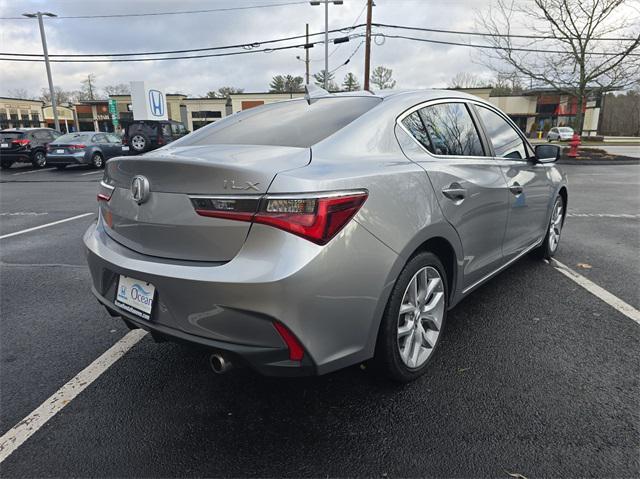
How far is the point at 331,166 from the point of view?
77.9 inches

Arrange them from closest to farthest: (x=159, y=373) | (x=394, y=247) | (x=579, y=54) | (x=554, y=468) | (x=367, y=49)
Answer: (x=554, y=468)
(x=394, y=247)
(x=159, y=373)
(x=579, y=54)
(x=367, y=49)

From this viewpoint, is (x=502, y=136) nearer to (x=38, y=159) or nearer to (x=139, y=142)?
(x=139, y=142)

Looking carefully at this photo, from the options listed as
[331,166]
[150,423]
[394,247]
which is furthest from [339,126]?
[150,423]

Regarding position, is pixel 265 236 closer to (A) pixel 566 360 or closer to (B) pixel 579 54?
(A) pixel 566 360

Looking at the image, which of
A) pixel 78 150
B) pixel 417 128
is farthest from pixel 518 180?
pixel 78 150

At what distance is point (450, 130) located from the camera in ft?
9.51

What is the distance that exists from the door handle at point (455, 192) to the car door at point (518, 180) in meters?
0.76

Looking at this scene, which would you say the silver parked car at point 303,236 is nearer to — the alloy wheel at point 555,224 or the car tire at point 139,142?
the alloy wheel at point 555,224

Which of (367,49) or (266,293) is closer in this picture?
(266,293)

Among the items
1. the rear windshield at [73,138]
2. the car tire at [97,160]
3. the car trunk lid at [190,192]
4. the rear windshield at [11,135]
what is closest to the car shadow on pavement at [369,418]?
the car trunk lid at [190,192]

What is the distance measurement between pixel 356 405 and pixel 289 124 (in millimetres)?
1599

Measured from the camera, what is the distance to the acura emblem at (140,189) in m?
2.08

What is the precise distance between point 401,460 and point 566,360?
1.38 m

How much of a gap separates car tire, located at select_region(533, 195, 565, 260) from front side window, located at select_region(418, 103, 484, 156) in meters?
1.79
